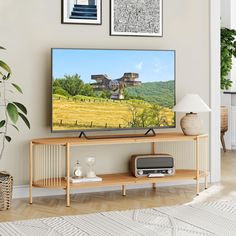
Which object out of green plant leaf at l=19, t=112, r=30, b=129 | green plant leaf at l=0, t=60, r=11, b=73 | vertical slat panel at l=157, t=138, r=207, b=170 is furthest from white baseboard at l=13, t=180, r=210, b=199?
green plant leaf at l=0, t=60, r=11, b=73

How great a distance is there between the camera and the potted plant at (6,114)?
4957mm

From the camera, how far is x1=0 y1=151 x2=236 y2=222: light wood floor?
16.4 feet

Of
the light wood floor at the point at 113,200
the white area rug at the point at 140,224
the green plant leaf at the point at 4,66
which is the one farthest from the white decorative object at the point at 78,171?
the green plant leaf at the point at 4,66

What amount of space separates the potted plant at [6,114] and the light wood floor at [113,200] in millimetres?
157

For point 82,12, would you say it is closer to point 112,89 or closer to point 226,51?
point 112,89

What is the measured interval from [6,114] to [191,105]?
1.77 m

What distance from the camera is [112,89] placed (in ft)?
18.5

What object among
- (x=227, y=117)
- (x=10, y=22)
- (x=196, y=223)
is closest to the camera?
(x=196, y=223)

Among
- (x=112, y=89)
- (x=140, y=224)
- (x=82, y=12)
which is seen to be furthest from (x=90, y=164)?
(x=82, y=12)

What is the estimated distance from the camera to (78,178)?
17.9 ft

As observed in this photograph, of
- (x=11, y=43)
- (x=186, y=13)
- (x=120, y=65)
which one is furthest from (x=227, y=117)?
(x=11, y=43)

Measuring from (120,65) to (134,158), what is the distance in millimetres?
916

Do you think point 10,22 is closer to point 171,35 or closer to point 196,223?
point 171,35

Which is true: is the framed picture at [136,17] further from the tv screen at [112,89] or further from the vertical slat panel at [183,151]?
the vertical slat panel at [183,151]
